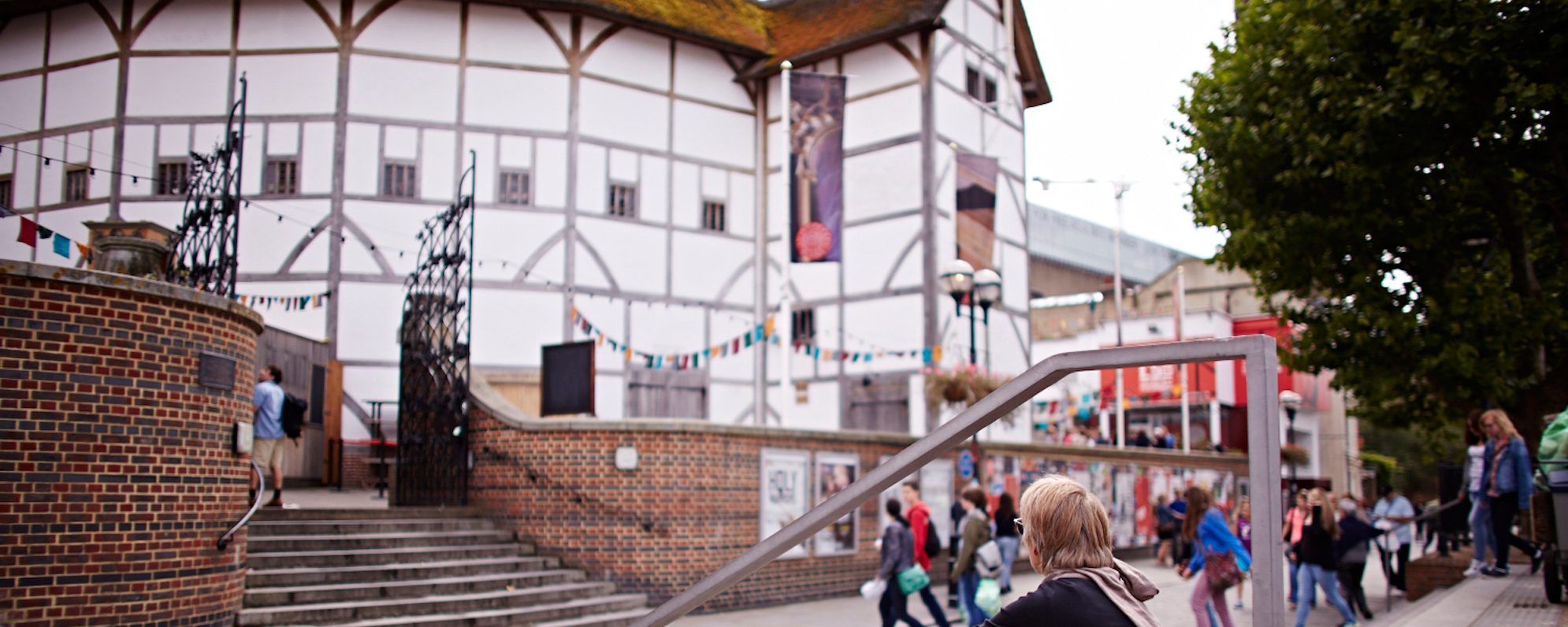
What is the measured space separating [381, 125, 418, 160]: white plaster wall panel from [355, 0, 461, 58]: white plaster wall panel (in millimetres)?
1515

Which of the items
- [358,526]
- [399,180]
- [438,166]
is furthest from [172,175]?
[358,526]

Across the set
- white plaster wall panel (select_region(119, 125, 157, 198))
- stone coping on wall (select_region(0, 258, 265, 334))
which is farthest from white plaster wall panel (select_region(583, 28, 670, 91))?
stone coping on wall (select_region(0, 258, 265, 334))

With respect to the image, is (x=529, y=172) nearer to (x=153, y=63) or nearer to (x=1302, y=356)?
(x=153, y=63)

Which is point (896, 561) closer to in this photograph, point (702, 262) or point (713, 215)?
point (702, 262)

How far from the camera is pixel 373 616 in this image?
35.5 feet

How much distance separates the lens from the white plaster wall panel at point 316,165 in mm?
22641

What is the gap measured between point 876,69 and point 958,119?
1.98 meters

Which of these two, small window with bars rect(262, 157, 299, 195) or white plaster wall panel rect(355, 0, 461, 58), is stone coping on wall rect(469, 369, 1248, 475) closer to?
small window with bars rect(262, 157, 299, 195)

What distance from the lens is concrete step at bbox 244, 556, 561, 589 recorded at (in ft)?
35.9

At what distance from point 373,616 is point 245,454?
6.25 ft

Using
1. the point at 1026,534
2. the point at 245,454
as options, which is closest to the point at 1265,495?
the point at 1026,534

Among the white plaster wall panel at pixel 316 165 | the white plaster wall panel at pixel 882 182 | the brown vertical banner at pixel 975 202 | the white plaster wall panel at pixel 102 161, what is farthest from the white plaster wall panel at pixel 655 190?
the white plaster wall panel at pixel 102 161

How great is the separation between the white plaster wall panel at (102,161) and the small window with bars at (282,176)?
2548mm

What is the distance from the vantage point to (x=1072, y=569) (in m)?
3.16
